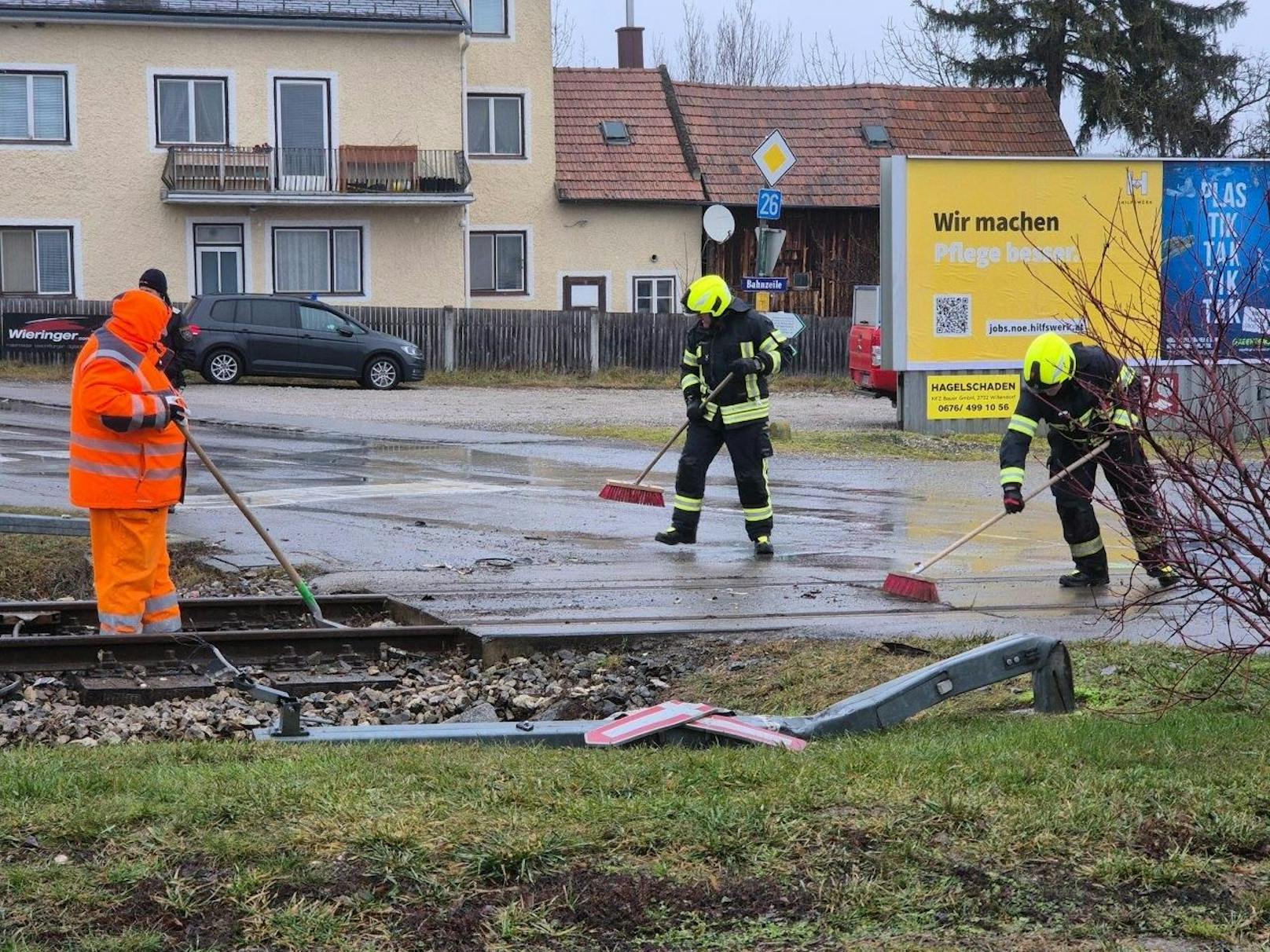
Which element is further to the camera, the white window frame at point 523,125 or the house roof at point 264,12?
the white window frame at point 523,125

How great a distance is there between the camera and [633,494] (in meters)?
14.0

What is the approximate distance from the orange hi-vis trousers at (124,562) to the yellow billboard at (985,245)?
13772 mm

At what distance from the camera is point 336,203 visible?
36.2m

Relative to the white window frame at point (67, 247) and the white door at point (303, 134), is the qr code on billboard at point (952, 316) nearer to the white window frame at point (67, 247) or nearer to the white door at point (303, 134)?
the white door at point (303, 134)

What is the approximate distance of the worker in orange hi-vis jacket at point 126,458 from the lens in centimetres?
867

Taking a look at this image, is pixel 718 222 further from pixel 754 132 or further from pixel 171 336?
pixel 754 132

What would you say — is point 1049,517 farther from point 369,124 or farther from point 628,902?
point 369,124

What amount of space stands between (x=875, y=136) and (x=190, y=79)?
1661 centimetres

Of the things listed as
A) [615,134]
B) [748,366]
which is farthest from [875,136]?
[748,366]

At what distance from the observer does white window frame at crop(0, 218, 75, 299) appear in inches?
1378

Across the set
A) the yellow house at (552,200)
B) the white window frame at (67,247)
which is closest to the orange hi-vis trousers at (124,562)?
the white window frame at (67,247)

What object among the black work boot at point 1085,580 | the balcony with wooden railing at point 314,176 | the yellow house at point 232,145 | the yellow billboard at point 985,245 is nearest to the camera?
the black work boot at point 1085,580

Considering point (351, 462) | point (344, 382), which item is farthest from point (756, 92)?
point (351, 462)

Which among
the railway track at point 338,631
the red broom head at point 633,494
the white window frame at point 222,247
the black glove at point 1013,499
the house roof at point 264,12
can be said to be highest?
the house roof at point 264,12
